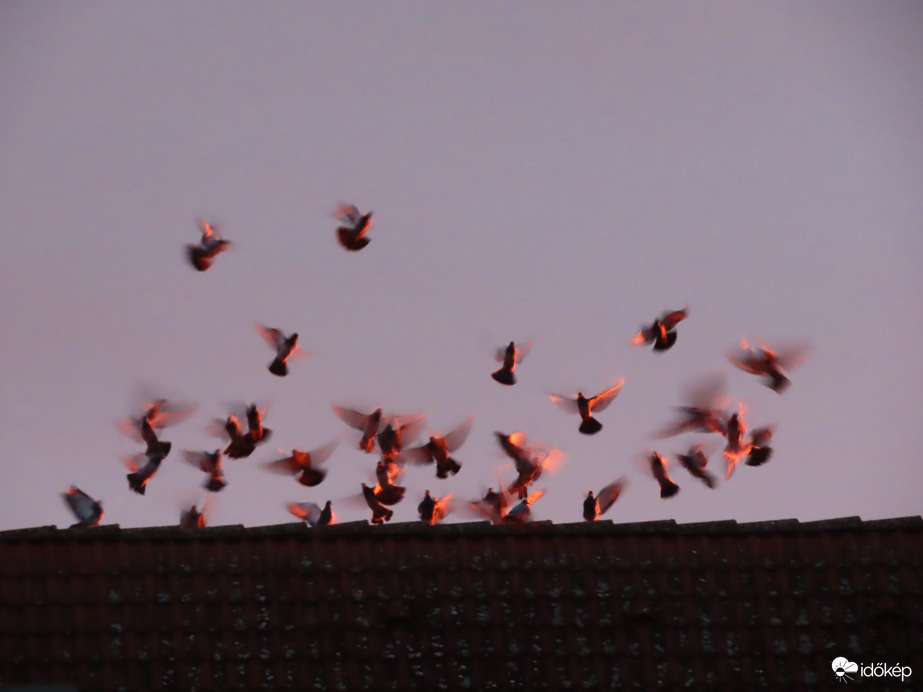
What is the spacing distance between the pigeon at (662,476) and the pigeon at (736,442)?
600 mm

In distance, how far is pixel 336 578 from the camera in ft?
26.4

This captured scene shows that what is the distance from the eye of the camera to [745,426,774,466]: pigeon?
11.2 metres

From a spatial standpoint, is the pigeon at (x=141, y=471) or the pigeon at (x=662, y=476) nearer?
the pigeon at (x=141, y=471)

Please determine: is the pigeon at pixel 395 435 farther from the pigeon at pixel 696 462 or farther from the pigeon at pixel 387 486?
the pigeon at pixel 696 462

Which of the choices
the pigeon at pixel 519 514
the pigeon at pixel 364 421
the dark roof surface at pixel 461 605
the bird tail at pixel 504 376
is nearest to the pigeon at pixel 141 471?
the pigeon at pixel 364 421

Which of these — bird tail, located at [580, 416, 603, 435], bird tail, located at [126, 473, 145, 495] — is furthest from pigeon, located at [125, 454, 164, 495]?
bird tail, located at [580, 416, 603, 435]

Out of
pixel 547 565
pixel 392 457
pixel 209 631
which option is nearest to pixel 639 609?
pixel 547 565

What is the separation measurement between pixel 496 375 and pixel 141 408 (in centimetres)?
420

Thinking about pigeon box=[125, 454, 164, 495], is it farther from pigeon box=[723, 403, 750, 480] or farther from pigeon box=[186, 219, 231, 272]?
pigeon box=[723, 403, 750, 480]

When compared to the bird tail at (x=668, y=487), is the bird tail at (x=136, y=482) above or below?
below

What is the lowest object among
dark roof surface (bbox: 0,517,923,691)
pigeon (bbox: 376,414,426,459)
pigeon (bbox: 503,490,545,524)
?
dark roof surface (bbox: 0,517,923,691)

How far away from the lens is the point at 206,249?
11750 millimetres

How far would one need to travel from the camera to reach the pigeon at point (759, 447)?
11180mm

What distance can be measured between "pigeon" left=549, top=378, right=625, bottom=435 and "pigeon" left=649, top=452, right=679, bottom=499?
773 millimetres
